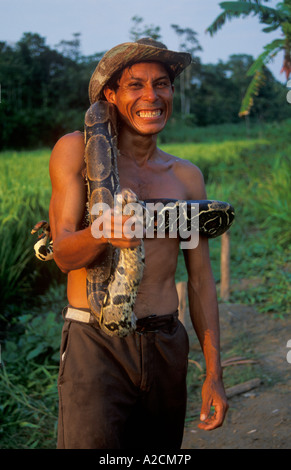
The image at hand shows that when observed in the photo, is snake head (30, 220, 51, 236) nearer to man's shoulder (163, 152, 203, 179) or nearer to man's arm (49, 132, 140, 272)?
man's arm (49, 132, 140, 272)

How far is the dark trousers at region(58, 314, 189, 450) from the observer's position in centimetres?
218

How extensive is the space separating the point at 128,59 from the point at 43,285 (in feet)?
17.2

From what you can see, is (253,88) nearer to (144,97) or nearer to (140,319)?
(144,97)

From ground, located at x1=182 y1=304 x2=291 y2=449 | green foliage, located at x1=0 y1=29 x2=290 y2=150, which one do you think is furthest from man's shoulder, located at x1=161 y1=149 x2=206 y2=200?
green foliage, located at x1=0 y1=29 x2=290 y2=150

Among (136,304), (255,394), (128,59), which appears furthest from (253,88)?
(136,304)

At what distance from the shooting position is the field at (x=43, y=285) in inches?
172

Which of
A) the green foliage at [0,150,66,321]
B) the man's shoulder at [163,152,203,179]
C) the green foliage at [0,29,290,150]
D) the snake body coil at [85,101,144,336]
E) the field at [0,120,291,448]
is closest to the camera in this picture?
the snake body coil at [85,101,144,336]

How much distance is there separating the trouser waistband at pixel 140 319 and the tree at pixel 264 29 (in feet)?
30.8

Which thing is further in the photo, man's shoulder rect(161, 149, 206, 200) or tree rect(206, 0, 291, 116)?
tree rect(206, 0, 291, 116)

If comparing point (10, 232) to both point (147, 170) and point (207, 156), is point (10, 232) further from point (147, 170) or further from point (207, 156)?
point (207, 156)

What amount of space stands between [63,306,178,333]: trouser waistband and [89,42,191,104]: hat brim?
105 cm

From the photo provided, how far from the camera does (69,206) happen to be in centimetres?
221

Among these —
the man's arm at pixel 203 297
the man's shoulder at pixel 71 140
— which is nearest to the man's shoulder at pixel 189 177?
the man's arm at pixel 203 297
